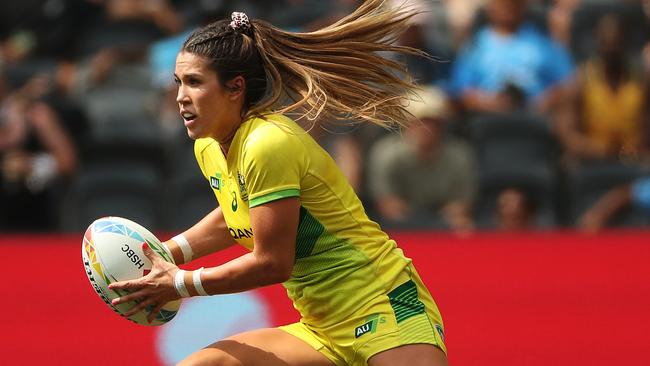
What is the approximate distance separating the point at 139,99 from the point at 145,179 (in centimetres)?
96

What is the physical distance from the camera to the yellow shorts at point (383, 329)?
3750 mm

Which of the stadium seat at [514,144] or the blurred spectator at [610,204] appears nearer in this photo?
the blurred spectator at [610,204]

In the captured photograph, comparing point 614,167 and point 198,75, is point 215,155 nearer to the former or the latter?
point 198,75

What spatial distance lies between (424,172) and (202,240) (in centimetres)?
393

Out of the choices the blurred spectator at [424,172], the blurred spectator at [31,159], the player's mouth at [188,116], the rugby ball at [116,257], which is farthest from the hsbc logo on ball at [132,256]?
the blurred spectator at [31,159]

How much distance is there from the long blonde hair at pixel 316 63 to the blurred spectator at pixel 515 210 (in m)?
3.73

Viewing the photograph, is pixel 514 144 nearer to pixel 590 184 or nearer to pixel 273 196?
pixel 590 184

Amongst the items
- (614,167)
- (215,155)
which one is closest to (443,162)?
(614,167)

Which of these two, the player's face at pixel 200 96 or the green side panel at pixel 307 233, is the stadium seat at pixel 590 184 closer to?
the green side panel at pixel 307 233

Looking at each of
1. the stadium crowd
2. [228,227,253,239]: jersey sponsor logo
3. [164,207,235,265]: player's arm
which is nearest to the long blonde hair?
[228,227,253,239]: jersey sponsor logo

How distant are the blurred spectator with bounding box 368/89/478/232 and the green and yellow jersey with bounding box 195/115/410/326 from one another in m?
3.88

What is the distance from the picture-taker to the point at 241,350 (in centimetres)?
375

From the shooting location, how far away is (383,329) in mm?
3760

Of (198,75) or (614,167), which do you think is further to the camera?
(614,167)
